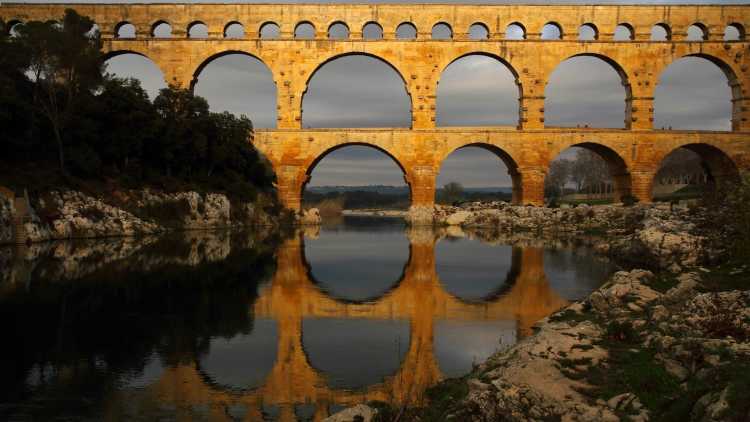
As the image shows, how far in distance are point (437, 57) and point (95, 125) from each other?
67.1 feet

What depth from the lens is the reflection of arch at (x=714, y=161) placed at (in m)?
36.0

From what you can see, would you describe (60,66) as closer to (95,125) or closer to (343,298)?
(95,125)

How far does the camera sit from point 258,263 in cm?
1672

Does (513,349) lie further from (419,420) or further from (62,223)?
(62,223)

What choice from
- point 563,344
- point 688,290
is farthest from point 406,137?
point 563,344

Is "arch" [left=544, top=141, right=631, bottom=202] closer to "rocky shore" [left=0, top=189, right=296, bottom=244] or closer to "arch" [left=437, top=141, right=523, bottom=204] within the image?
"arch" [left=437, top=141, right=523, bottom=204]

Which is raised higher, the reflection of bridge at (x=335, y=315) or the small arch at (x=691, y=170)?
the small arch at (x=691, y=170)

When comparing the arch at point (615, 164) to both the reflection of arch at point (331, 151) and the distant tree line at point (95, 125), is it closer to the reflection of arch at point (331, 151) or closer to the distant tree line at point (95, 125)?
→ the reflection of arch at point (331, 151)

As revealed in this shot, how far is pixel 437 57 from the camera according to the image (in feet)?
117

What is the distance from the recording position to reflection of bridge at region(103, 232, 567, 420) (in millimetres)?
5746

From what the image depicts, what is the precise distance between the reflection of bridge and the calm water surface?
0.10ft

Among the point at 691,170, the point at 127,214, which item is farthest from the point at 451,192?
the point at 127,214

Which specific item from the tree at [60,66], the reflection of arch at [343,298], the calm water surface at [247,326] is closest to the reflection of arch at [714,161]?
the calm water surface at [247,326]

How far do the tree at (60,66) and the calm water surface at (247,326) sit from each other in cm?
866
